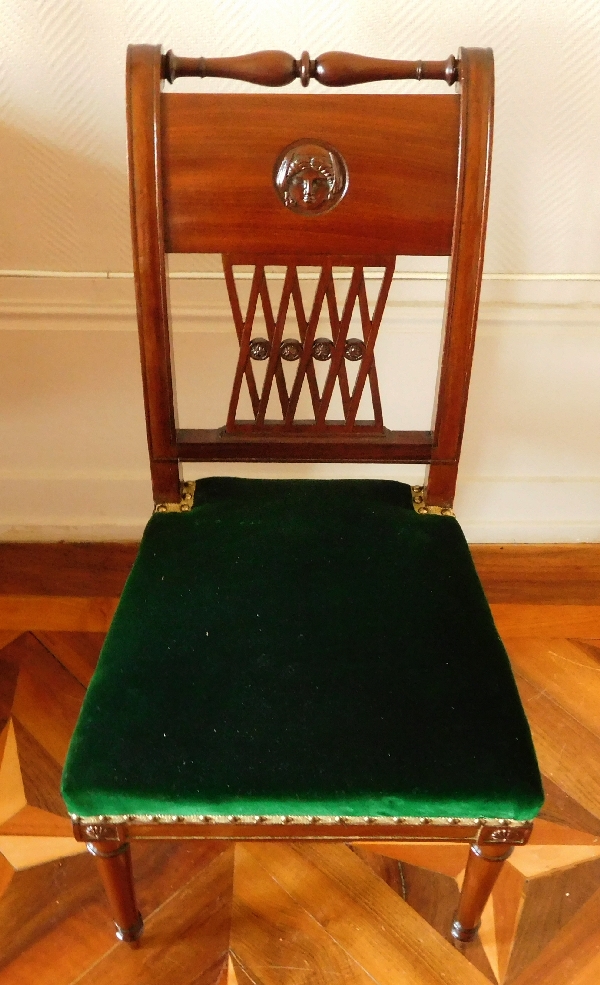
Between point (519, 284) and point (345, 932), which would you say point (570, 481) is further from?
point (345, 932)

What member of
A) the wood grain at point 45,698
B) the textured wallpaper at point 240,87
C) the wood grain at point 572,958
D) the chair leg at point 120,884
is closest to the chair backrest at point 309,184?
the textured wallpaper at point 240,87

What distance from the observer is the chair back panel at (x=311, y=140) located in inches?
27.5

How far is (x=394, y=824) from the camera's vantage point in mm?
632

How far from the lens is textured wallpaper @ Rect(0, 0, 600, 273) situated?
93 cm

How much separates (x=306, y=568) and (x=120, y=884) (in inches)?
14.8

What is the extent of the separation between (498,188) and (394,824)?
85 cm

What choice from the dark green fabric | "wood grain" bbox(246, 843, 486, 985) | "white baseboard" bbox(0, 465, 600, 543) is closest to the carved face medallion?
the dark green fabric

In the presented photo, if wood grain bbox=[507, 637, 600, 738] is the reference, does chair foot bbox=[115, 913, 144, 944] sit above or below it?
below

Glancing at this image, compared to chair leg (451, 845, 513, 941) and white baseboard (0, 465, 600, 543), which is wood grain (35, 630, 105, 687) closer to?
white baseboard (0, 465, 600, 543)

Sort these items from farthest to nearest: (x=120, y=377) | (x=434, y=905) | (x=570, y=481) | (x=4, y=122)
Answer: (x=570, y=481), (x=120, y=377), (x=4, y=122), (x=434, y=905)

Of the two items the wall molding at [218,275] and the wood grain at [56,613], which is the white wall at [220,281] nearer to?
the wall molding at [218,275]

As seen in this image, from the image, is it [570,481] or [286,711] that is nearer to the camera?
[286,711]

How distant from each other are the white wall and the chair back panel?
32 centimetres

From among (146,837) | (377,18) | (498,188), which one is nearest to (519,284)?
(498,188)
